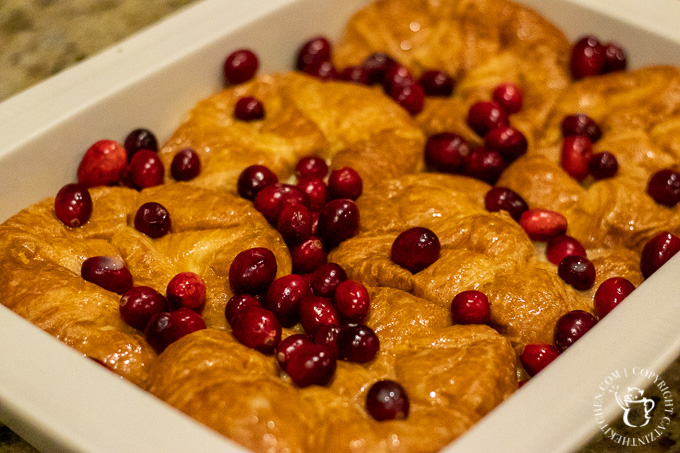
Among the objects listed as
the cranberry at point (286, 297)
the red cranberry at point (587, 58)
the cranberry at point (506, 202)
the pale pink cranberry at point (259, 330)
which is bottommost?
the cranberry at point (286, 297)

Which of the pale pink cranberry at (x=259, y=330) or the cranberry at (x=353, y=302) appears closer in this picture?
the pale pink cranberry at (x=259, y=330)

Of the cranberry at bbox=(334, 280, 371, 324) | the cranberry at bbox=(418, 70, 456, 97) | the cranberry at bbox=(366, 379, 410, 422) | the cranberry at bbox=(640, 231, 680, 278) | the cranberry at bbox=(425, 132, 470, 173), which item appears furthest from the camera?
the cranberry at bbox=(418, 70, 456, 97)

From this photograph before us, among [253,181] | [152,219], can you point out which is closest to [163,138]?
[253,181]

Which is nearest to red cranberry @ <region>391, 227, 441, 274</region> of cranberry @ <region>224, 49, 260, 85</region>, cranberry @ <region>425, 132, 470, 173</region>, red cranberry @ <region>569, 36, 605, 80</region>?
cranberry @ <region>425, 132, 470, 173</region>

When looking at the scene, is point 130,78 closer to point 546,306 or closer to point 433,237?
point 433,237

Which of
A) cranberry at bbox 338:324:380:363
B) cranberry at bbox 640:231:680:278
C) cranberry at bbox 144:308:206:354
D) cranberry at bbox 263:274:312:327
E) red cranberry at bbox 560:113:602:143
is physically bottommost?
cranberry at bbox 144:308:206:354

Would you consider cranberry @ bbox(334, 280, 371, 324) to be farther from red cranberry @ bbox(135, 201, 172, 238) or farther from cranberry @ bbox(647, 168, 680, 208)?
cranberry @ bbox(647, 168, 680, 208)

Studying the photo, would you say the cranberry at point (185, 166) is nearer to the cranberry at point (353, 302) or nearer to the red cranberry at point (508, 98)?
the cranberry at point (353, 302)

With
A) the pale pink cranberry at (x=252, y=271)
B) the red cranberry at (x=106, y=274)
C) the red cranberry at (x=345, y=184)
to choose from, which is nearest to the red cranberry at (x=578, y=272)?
the red cranberry at (x=345, y=184)
